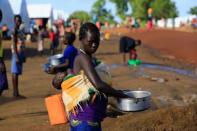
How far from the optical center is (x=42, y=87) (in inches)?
449

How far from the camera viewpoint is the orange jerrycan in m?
5.25

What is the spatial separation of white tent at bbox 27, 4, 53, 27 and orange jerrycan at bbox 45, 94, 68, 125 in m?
45.1

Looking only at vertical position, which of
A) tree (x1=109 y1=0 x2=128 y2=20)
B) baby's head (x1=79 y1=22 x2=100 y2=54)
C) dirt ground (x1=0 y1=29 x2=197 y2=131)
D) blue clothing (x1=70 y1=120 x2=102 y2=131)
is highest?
baby's head (x1=79 y1=22 x2=100 y2=54)

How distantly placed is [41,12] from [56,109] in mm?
46628

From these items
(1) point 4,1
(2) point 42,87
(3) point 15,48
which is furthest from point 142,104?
(1) point 4,1

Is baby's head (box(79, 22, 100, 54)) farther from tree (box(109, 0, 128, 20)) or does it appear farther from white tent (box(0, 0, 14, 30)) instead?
tree (box(109, 0, 128, 20))

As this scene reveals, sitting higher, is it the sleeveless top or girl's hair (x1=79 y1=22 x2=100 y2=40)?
girl's hair (x1=79 y1=22 x2=100 y2=40)

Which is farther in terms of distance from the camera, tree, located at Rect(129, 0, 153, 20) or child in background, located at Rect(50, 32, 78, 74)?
tree, located at Rect(129, 0, 153, 20)

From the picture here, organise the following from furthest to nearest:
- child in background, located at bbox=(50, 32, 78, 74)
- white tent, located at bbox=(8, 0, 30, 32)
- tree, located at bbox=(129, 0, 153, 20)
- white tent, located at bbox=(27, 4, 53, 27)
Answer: tree, located at bbox=(129, 0, 153, 20) → white tent, located at bbox=(27, 4, 53, 27) → white tent, located at bbox=(8, 0, 30, 32) → child in background, located at bbox=(50, 32, 78, 74)

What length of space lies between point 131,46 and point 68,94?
1175cm

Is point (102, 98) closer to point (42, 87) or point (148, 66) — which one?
point (42, 87)

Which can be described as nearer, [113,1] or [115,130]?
[115,130]

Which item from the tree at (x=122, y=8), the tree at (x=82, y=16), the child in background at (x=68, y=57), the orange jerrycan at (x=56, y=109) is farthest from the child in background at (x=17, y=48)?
the tree at (x=82, y=16)

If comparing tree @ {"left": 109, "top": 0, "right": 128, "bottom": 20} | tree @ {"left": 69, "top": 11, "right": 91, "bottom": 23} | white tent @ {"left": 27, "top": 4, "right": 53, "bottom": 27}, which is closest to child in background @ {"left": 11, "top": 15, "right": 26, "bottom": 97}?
white tent @ {"left": 27, "top": 4, "right": 53, "bottom": 27}
